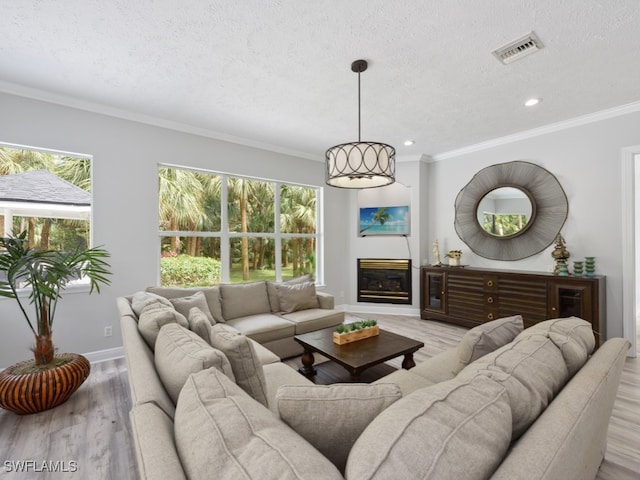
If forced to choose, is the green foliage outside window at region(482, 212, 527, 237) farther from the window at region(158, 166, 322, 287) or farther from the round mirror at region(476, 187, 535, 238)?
the window at region(158, 166, 322, 287)

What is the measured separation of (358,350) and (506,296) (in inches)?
97.4

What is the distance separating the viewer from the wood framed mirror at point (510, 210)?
148 inches

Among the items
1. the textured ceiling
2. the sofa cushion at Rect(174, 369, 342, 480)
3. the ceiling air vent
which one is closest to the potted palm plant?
the textured ceiling

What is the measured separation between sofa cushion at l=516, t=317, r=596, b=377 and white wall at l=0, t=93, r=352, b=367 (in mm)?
3661

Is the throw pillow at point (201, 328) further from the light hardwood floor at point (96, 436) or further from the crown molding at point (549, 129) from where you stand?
the crown molding at point (549, 129)

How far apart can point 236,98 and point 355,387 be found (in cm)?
297

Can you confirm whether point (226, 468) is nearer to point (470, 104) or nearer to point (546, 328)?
point (546, 328)

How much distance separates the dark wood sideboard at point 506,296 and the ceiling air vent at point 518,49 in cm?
241

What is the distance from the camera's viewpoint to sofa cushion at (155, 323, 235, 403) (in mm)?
1076

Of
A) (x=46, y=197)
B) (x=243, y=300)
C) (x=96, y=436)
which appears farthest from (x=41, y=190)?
(x=96, y=436)

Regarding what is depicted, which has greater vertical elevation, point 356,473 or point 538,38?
point 538,38

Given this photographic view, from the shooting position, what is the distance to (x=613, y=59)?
92.4 inches

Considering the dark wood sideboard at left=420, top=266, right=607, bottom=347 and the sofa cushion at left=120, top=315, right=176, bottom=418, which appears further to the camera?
the dark wood sideboard at left=420, top=266, right=607, bottom=347

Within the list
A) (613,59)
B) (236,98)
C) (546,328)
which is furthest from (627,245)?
(236,98)
